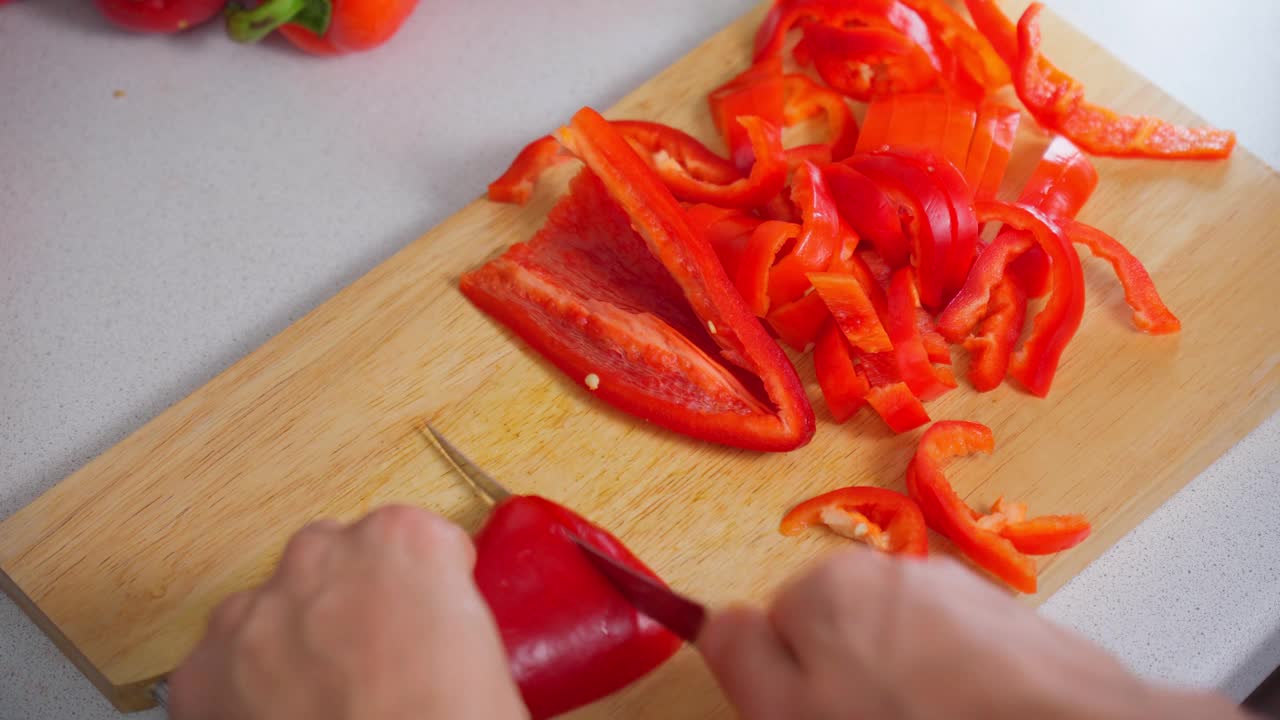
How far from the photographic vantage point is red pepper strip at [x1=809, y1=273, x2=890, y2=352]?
1.81 meters

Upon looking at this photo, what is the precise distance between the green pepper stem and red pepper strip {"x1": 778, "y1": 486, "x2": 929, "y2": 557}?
1.37 metres

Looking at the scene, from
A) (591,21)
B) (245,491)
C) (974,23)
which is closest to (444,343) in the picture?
(245,491)

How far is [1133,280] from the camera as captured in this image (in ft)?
6.35

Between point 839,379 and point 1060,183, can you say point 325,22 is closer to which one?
point 839,379

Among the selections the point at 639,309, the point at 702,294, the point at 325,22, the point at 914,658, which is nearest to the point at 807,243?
the point at 702,294

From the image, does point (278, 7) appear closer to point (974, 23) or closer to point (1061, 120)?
point (974, 23)

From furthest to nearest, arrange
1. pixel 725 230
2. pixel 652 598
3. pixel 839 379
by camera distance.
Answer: pixel 725 230 → pixel 839 379 → pixel 652 598

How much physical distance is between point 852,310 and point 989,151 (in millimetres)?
459

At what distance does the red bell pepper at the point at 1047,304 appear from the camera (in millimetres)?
1869

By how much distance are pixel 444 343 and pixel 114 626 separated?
0.64 m

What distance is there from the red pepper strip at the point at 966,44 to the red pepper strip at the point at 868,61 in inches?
3.8

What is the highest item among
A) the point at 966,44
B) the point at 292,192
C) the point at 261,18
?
the point at 966,44

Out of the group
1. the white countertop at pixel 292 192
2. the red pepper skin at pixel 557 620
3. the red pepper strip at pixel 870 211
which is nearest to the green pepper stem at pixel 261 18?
the white countertop at pixel 292 192

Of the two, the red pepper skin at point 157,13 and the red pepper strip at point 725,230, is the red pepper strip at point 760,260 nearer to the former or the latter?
the red pepper strip at point 725,230
